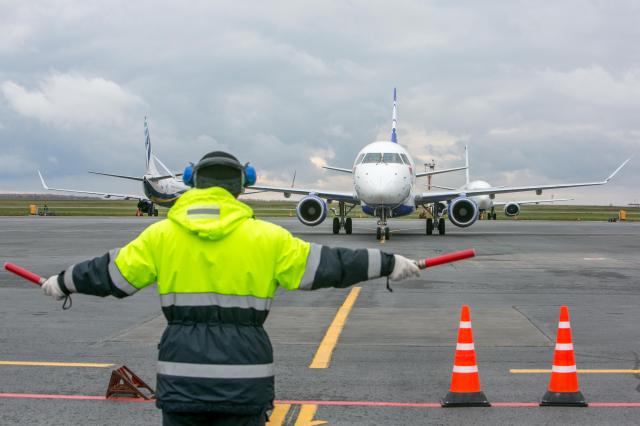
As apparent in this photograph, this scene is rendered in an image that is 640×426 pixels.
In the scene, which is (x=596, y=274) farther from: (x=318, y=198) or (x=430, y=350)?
(x=318, y=198)

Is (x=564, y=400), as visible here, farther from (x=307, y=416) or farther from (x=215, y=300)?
(x=215, y=300)

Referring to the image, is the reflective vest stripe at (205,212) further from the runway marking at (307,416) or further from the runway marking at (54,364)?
the runway marking at (54,364)

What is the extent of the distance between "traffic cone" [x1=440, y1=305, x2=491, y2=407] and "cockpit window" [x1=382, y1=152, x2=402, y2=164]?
23442 mm

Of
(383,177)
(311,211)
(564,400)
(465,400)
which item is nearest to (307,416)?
(465,400)

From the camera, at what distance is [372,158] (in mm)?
29844

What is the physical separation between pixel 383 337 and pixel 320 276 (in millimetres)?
5843

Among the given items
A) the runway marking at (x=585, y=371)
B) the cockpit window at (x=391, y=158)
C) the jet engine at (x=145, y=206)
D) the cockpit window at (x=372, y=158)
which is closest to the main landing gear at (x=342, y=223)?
the cockpit window at (x=372, y=158)

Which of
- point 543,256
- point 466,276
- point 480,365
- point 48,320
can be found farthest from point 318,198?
point 480,365

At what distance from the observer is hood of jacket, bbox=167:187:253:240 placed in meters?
3.42

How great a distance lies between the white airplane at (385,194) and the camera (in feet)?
94.3

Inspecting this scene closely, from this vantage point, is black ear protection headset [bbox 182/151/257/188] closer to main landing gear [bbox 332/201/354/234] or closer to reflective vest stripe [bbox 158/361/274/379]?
reflective vest stripe [bbox 158/361/274/379]

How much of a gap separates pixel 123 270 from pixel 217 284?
482 millimetres

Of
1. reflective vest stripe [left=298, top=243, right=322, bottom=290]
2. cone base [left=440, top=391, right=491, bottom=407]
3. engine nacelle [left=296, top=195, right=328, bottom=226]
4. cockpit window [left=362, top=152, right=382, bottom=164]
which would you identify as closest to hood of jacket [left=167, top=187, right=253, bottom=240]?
reflective vest stripe [left=298, top=243, right=322, bottom=290]

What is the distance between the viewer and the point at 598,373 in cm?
734
